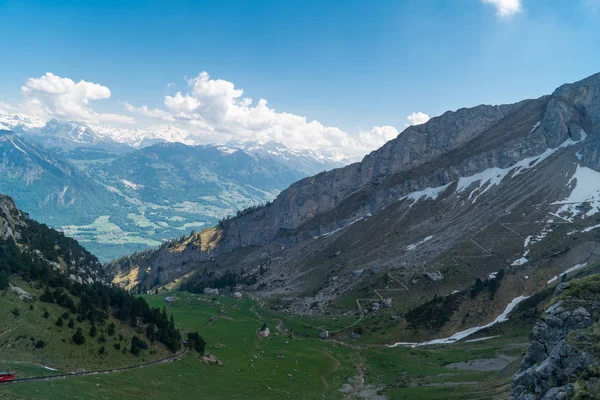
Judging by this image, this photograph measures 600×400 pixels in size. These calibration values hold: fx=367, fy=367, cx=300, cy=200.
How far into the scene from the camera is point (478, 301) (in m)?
106

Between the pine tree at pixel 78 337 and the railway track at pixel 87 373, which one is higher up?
the pine tree at pixel 78 337

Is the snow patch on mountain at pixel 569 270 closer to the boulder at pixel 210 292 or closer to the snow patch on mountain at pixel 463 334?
the snow patch on mountain at pixel 463 334

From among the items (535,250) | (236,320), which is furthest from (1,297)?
(535,250)

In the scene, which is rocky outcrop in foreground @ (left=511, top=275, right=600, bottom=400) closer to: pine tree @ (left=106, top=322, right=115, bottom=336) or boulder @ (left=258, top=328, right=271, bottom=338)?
pine tree @ (left=106, top=322, right=115, bottom=336)

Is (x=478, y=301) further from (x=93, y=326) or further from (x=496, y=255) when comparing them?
(x=93, y=326)

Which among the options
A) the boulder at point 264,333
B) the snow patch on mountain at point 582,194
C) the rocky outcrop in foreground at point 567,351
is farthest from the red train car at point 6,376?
the snow patch on mountain at point 582,194

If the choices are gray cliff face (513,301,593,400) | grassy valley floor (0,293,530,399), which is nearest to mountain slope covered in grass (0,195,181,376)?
grassy valley floor (0,293,530,399)

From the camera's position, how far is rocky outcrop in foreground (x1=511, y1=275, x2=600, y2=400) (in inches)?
979

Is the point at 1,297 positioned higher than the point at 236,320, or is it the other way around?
the point at 1,297

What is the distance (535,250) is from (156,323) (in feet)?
401

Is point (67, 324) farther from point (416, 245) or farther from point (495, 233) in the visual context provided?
point (495, 233)

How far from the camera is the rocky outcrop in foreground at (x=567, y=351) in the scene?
24.9 metres

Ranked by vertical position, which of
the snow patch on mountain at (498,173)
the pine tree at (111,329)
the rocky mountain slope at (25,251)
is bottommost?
the pine tree at (111,329)

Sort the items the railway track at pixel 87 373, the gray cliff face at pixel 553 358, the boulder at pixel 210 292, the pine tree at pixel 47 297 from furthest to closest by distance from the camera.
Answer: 1. the boulder at pixel 210 292
2. the pine tree at pixel 47 297
3. the railway track at pixel 87 373
4. the gray cliff face at pixel 553 358
